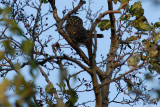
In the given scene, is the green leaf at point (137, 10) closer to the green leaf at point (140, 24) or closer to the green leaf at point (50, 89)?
the green leaf at point (140, 24)

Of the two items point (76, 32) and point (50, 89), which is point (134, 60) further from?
point (76, 32)

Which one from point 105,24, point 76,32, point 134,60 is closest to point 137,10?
point 105,24

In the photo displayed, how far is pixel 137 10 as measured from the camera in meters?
4.53

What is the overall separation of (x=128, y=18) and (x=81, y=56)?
132 cm

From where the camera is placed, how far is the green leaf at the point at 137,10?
446cm

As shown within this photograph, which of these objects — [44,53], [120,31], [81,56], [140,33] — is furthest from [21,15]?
[140,33]

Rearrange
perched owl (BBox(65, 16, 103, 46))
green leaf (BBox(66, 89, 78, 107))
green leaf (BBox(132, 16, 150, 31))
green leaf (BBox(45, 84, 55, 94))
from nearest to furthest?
green leaf (BBox(66, 89, 78, 107))
green leaf (BBox(45, 84, 55, 94))
green leaf (BBox(132, 16, 150, 31))
perched owl (BBox(65, 16, 103, 46))

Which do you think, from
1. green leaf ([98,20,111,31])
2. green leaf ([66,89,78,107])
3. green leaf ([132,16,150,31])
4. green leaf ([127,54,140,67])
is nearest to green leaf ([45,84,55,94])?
green leaf ([66,89,78,107])

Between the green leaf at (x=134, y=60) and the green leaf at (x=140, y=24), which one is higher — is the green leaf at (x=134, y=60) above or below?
below

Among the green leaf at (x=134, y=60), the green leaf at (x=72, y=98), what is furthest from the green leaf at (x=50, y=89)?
the green leaf at (x=134, y=60)

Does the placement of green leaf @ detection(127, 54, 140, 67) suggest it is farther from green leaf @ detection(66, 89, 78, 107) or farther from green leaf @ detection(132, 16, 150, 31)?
green leaf @ detection(66, 89, 78, 107)

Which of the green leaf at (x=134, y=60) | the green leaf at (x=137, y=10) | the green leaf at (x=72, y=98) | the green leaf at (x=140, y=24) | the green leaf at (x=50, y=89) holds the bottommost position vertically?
the green leaf at (x=72, y=98)

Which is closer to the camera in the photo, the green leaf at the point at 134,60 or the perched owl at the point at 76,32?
the green leaf at the point at 134,60

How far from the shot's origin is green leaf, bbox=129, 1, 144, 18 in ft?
14.6
